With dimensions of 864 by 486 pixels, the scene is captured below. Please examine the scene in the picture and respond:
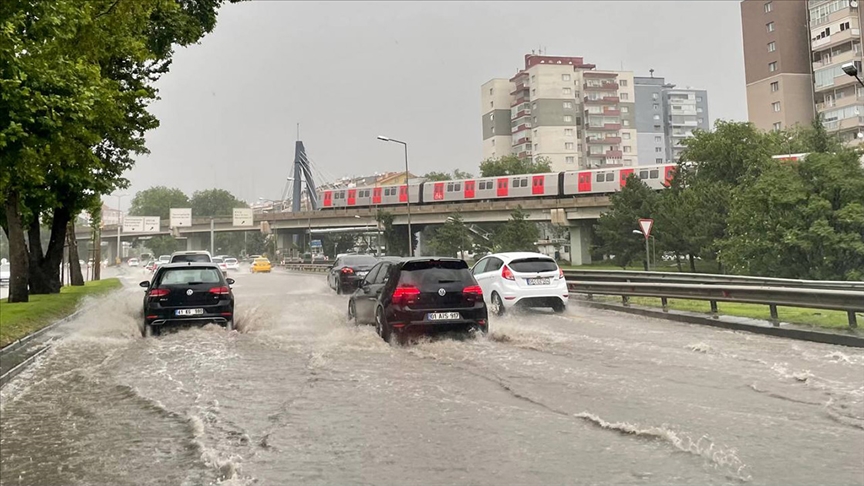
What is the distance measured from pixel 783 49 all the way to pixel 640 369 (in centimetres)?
8206

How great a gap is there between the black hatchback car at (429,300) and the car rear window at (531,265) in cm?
494

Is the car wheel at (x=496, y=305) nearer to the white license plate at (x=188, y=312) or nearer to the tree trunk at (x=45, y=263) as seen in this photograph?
the white license plate at (x=188, y=312)

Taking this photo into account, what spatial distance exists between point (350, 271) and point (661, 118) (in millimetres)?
127839

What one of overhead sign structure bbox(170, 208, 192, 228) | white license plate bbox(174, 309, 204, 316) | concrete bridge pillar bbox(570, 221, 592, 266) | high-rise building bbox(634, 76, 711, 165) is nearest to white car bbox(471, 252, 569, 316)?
white license plate bbox(174, 309, 204, 316)

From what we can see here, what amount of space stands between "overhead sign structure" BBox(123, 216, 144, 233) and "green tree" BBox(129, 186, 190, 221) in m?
66.1

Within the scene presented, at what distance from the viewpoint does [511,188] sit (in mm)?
62719

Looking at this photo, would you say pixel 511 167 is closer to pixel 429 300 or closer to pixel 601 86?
pixel 601 86

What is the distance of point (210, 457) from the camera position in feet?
17.2

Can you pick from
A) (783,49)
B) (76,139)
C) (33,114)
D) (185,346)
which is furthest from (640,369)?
(783,49)

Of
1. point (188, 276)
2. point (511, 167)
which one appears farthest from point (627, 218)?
point (511, 167)

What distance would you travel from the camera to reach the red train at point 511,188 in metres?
55.9

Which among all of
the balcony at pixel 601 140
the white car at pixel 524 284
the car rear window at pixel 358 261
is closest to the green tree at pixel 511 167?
the balcony at pixel 601 140

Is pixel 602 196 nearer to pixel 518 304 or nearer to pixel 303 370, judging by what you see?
pixel 518 304

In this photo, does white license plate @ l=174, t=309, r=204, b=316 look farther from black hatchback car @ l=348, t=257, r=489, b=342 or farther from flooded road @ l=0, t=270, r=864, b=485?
black hatchback car @ l=348, t=257, r=489, b=342
